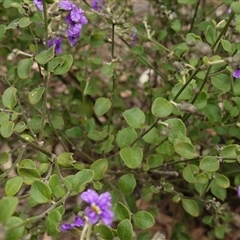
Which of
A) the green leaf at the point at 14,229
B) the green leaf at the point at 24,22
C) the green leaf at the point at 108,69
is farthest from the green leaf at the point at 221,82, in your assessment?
the green leaf at the point at 14,229

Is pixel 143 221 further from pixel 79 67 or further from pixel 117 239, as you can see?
pixel 79 67

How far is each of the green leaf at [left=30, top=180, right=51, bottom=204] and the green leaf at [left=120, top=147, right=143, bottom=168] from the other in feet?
0.98

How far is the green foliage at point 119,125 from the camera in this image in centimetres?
138

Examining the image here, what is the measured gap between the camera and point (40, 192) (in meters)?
1.30

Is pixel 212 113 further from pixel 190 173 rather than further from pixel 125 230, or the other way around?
pixel 125 230

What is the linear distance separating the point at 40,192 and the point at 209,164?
0.51 m

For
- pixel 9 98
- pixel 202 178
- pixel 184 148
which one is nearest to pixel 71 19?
pixel 9 98

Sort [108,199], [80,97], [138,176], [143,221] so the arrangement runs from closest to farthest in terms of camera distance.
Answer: [108,199], [143,221], [138,176], [80,97]

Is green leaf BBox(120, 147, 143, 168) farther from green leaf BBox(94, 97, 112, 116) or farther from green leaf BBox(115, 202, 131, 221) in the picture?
green leaf BBox(94, 97, 112, 116)

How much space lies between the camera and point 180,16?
8.46 ft

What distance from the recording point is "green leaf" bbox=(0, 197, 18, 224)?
3.47 feet

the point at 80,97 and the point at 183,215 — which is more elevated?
the point at 80,97

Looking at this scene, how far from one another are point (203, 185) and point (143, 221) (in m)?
0.46

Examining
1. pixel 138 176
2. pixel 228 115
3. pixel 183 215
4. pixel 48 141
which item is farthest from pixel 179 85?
pixel 183 215
